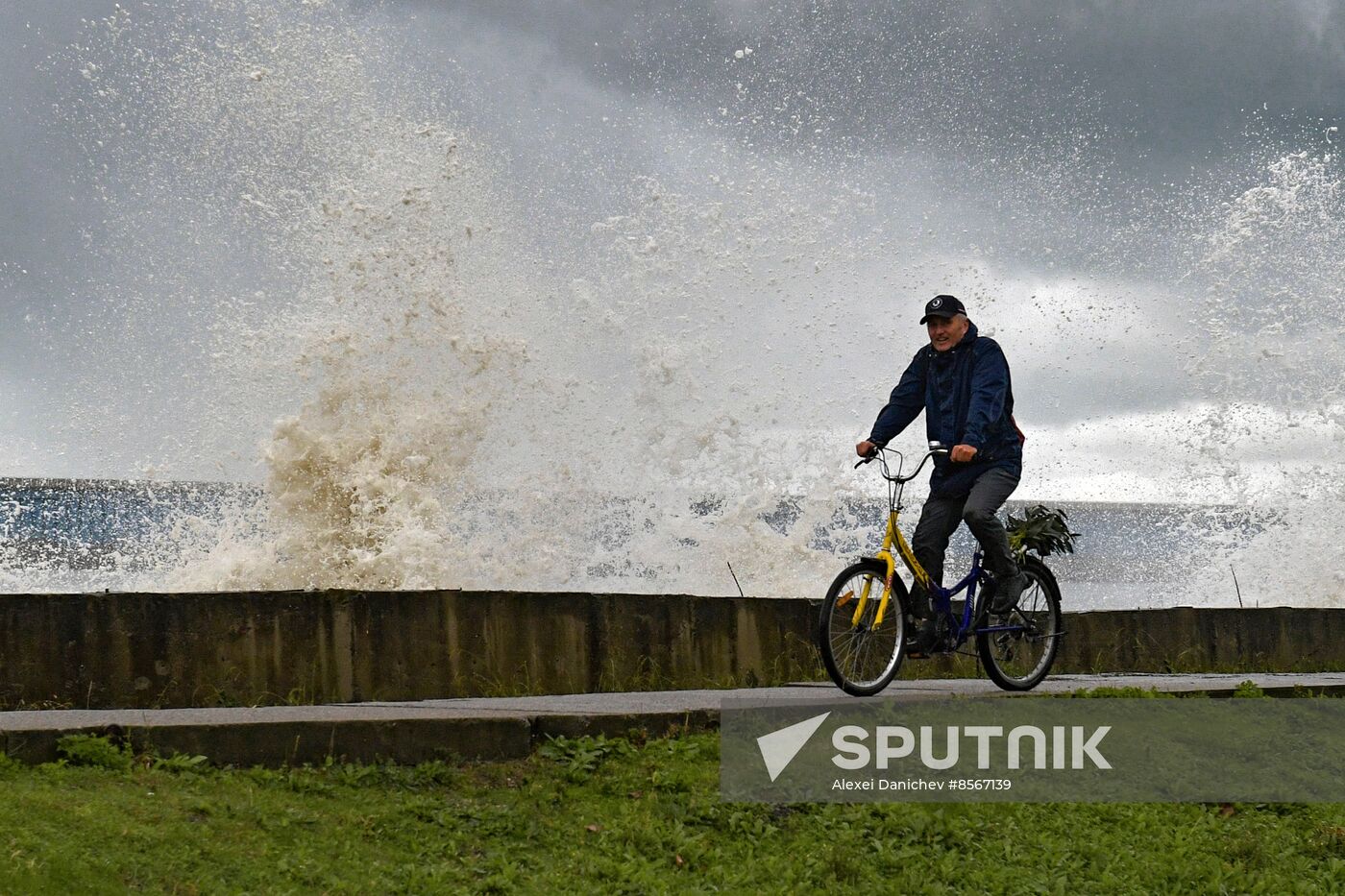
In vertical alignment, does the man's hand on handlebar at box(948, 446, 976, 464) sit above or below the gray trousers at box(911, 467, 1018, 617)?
above

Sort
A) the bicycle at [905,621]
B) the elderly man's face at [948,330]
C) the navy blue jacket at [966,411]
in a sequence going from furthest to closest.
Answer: the elderly man's face at [948,330]
the navy blue jacket at [966,411]
the bicycle at [905,621]

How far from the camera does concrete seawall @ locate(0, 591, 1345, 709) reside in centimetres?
610

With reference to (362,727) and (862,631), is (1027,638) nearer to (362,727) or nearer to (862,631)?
(862,631)

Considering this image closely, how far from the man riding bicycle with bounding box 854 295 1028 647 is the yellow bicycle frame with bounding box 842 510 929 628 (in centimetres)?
8

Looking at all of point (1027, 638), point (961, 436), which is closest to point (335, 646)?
point (961, 436)

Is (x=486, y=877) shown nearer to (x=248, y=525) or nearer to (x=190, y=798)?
(x=190, y=798)

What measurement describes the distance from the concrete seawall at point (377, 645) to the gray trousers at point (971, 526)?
1246 mm

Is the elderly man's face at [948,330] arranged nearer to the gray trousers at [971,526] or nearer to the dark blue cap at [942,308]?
the dark blue cap at [942,308]

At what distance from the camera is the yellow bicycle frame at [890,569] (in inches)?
249

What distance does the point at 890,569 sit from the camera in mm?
6402

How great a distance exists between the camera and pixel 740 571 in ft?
47.7

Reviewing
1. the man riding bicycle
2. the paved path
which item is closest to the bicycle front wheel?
the man riding bicycle

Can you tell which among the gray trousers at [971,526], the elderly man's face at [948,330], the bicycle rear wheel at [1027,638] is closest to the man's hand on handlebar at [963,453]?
the gray trousers at [971,526]

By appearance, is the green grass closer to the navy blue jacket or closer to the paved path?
the paved path
